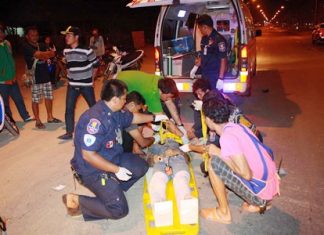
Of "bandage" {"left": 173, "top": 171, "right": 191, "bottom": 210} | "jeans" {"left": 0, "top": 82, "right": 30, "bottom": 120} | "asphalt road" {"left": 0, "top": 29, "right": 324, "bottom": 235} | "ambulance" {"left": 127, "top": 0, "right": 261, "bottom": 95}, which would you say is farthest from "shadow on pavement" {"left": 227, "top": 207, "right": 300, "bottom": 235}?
→ "jeans" {"left": 0, "top": 82, "right": 30, "bottom": 120}

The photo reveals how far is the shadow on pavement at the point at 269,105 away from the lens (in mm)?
5750

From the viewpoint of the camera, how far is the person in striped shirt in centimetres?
504

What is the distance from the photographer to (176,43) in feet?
24.2

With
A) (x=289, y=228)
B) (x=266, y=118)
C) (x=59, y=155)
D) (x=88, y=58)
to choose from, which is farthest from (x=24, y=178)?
(x=266, y=118)

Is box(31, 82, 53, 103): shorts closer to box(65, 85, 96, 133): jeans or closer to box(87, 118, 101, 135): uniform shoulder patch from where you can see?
box(65, 85, 96, 133): jeans

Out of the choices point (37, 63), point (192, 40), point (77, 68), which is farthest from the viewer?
point (192, 40)

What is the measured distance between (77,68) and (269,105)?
379 centimetres

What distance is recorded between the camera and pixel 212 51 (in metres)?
5.03

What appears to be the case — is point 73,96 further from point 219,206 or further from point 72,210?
point 219,206

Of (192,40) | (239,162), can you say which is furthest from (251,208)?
(192,40)

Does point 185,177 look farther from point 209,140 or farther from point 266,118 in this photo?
point 266,118

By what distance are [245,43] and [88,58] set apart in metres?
2.61

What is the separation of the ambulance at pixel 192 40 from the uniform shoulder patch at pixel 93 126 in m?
2.26

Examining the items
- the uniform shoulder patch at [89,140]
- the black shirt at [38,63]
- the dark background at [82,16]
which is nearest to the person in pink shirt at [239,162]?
the uniform shoulder patch at [89,140]
